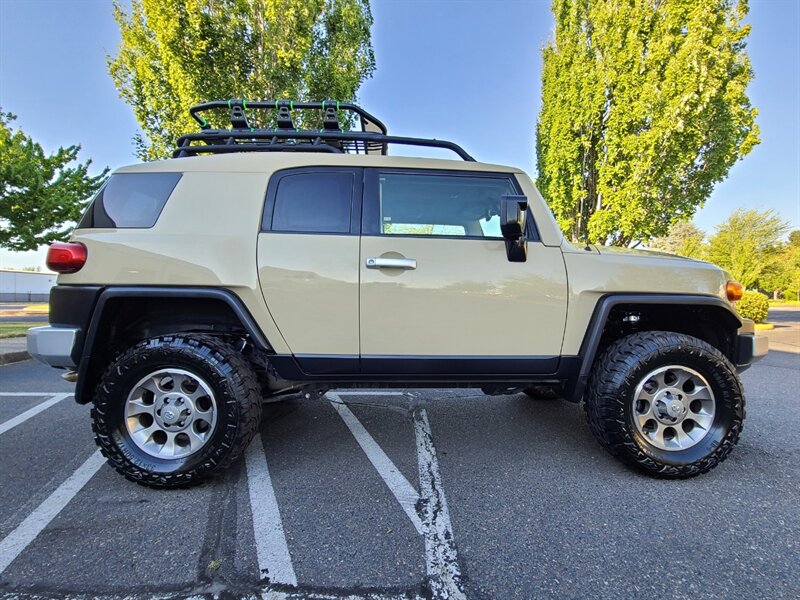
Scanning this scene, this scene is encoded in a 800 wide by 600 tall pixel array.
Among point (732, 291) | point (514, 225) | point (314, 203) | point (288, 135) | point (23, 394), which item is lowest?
point (23, 394)

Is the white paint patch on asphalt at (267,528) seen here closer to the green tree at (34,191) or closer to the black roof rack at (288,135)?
the black roof rack at (288,135)

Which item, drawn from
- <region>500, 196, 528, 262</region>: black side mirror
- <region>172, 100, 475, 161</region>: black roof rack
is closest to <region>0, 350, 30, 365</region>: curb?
<region>172, 100, 475, 161</region>: black roof rack

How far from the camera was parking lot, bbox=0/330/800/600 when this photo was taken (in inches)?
60.9

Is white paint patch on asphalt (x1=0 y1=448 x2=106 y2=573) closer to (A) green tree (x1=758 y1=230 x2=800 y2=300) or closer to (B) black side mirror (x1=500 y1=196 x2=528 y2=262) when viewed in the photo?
(B) black side mirror (x1=500 y1=196 x2=528 y2=262)

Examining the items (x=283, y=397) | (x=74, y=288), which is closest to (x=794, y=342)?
(x=283, y=397)

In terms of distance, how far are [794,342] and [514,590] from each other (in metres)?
11.7

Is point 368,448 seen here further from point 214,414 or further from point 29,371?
point 29,371

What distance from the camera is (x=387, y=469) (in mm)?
2480

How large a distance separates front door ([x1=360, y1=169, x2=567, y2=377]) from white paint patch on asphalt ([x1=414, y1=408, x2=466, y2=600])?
658mm

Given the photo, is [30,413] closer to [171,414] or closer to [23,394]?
[23,394]

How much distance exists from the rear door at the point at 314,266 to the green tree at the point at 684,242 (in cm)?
3042

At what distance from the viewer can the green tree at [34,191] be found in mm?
10008

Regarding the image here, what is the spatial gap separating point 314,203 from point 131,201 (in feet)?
3.87

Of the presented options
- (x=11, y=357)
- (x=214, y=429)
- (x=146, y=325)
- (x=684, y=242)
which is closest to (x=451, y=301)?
(x=214, y=429)
